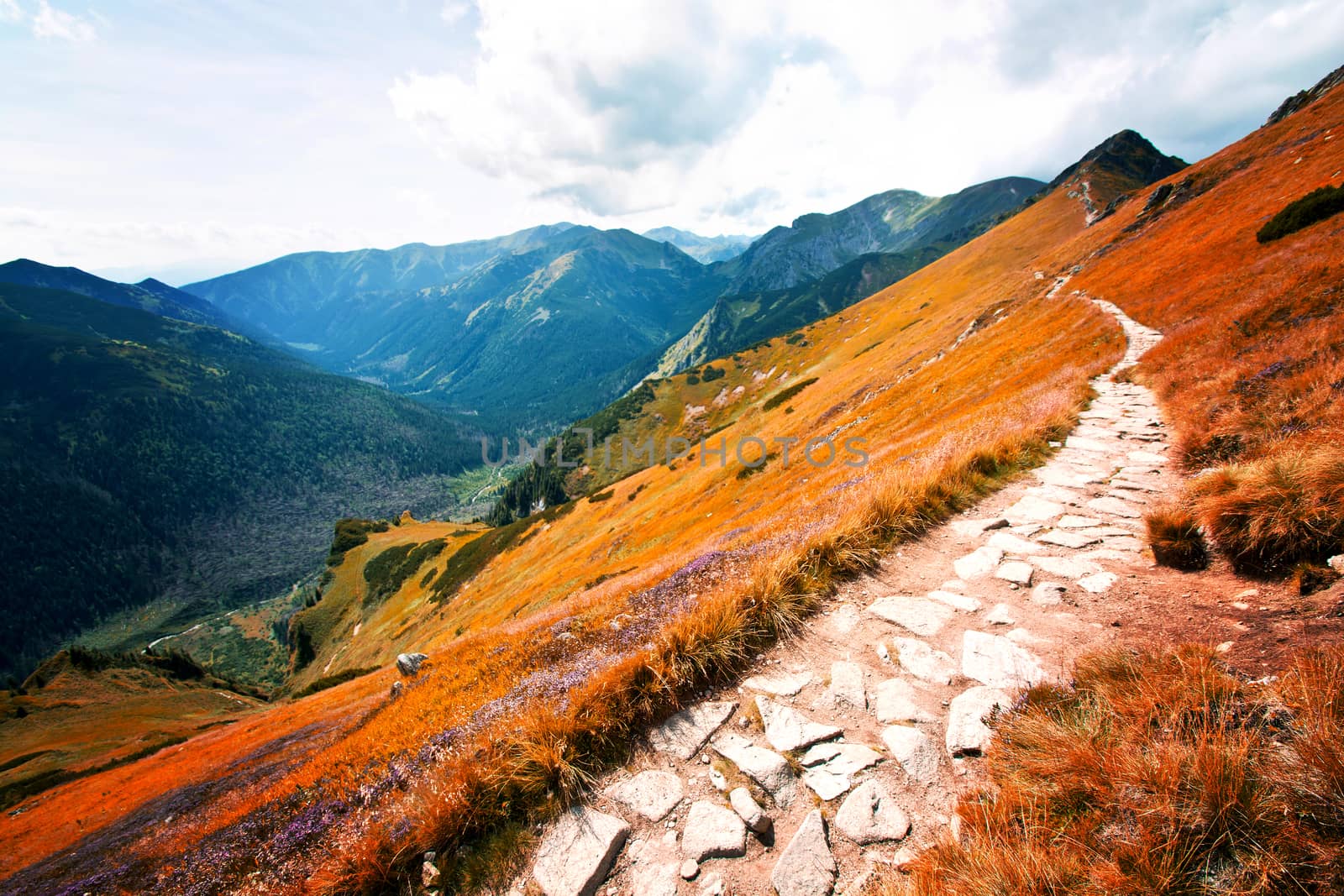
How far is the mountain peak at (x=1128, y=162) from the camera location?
14575cm

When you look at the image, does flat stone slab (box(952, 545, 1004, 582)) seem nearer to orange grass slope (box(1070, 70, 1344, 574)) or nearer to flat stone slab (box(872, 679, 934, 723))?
orange grass slope (box(1070, 70, 1344, 574))

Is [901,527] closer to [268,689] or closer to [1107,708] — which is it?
[1107,708]

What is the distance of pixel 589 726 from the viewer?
479 centimetres

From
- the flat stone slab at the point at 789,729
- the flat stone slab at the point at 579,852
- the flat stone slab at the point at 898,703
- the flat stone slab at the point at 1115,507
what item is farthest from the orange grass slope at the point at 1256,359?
the flat stone slab at the point at 579,852

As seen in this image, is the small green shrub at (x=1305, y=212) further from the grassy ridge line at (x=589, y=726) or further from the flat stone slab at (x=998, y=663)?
the flat stone slab at (x=998, y=663)

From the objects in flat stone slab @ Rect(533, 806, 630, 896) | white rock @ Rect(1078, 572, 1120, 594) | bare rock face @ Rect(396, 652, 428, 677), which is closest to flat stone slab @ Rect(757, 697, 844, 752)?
flat stone slab @ Rect(533, 806, 630, 896)

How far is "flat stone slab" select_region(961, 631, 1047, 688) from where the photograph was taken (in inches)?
187

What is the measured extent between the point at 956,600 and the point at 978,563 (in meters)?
1.20

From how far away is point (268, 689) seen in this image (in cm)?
12156

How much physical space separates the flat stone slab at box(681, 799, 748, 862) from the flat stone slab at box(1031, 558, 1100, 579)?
5520 millimetres

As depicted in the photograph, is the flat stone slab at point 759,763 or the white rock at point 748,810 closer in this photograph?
the white rock at point 748,810

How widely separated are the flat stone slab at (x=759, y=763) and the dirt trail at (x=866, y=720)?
0.05ft

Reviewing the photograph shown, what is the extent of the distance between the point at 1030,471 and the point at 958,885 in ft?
32.5

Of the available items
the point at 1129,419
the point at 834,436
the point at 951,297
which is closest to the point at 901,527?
the point at 1129,419
